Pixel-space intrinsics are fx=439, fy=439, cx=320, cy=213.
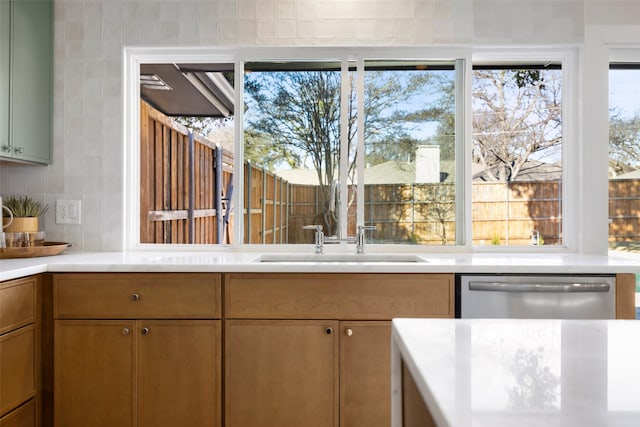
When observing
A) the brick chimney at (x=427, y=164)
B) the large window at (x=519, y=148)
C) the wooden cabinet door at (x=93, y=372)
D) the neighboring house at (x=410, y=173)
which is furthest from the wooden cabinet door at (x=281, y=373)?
the large window at (x=519, y=148)

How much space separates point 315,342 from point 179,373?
2.01ft

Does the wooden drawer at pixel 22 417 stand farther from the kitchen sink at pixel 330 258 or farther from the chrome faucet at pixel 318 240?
the chrome faucet at pixel 318 240

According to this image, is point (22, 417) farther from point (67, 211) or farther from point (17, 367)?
point (67, 211)

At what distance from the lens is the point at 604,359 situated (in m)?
0.65

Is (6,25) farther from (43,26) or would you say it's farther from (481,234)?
(481,234)

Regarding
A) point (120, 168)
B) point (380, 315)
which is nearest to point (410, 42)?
point (380, 315)

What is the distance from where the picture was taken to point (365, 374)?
1.92 m

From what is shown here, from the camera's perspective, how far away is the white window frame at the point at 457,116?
8.21 ft

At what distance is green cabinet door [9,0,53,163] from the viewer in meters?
2.19

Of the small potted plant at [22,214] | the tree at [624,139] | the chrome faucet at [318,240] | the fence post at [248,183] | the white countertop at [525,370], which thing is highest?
the tree at [624,139]

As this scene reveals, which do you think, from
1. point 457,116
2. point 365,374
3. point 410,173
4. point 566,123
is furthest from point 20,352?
point 566,123

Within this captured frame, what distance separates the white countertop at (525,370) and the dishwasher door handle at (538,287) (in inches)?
42.2

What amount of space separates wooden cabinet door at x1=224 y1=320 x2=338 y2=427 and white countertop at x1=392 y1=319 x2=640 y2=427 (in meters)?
1.11

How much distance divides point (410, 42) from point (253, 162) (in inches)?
43.9
